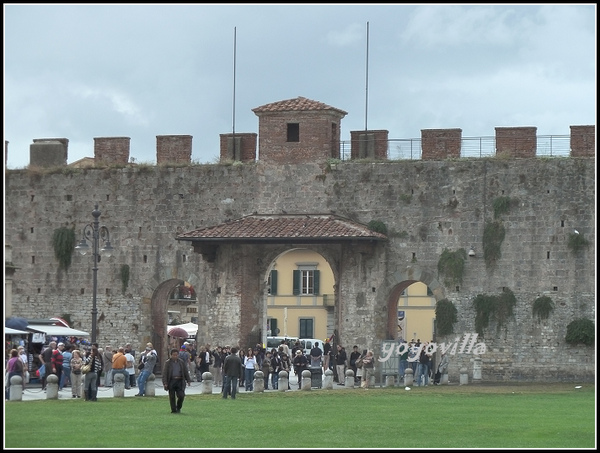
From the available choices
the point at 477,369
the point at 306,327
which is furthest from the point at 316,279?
the point at 477,369

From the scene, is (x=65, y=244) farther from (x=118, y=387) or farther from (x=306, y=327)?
(x=306, y=327)

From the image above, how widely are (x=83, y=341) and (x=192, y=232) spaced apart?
5.11 metres

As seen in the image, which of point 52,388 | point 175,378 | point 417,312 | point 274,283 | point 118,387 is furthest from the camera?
point 274,283

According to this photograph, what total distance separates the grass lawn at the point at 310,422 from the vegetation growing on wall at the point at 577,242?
810 centimetres

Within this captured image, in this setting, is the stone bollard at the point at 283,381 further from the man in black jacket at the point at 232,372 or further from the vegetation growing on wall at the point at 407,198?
the vegetation growing on wall at the point at 407,198

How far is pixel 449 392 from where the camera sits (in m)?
39.5

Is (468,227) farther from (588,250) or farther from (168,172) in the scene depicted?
(168,172)

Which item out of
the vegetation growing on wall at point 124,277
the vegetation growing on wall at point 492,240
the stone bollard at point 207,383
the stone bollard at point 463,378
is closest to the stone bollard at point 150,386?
the stone bollard at point 207,383

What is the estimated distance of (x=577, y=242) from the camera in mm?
44656

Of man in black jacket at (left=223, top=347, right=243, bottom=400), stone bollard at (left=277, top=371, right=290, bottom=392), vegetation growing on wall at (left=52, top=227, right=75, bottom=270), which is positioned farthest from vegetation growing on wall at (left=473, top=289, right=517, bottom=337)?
vegetation growing on wall at (left=52, top=227, right=75, bottom=270)

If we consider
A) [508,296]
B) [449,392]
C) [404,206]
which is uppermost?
[404,206]

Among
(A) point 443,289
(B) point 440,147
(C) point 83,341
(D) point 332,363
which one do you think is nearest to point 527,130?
(B) point 440,147

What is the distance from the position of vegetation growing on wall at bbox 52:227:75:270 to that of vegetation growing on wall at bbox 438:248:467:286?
1235 cm

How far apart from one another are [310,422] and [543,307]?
1844 centimetres
